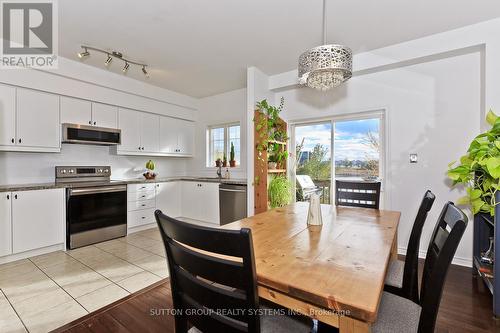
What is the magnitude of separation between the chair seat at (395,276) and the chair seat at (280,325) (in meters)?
0.68

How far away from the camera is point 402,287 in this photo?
1.36 meters

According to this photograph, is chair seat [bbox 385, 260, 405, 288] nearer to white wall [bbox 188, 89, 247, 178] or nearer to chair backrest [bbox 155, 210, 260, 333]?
chair backrest [bbox 155, 210, 260, 333]

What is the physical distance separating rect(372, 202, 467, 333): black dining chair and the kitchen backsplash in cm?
428

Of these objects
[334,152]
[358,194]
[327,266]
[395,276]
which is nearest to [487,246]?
[358,194]

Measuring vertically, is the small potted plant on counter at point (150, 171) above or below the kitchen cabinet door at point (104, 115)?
below

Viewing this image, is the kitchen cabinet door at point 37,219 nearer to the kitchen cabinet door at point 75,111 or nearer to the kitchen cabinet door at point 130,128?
the kitchen cabinet door at point 75,111

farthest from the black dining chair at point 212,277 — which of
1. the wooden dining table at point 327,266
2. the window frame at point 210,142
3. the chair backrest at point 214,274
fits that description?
the window frame at point 210,142

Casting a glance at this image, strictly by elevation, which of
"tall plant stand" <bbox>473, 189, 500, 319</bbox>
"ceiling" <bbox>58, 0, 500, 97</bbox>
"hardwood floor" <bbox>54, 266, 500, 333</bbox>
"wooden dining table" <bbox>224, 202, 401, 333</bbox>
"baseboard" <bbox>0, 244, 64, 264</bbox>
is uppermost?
"ceiling" <bbox>58, 0, 500, 97</bbox>

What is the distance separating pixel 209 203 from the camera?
425cm

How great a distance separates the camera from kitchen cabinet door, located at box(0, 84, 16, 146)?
9.14 ft

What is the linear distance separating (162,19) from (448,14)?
108 inches

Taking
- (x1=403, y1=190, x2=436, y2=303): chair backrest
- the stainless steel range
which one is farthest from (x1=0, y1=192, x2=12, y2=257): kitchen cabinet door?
(x1=403, y1=190, x2=436, y2=303): chair backrest

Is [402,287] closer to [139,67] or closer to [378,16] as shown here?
[378,16]

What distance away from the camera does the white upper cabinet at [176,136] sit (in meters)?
4.67
